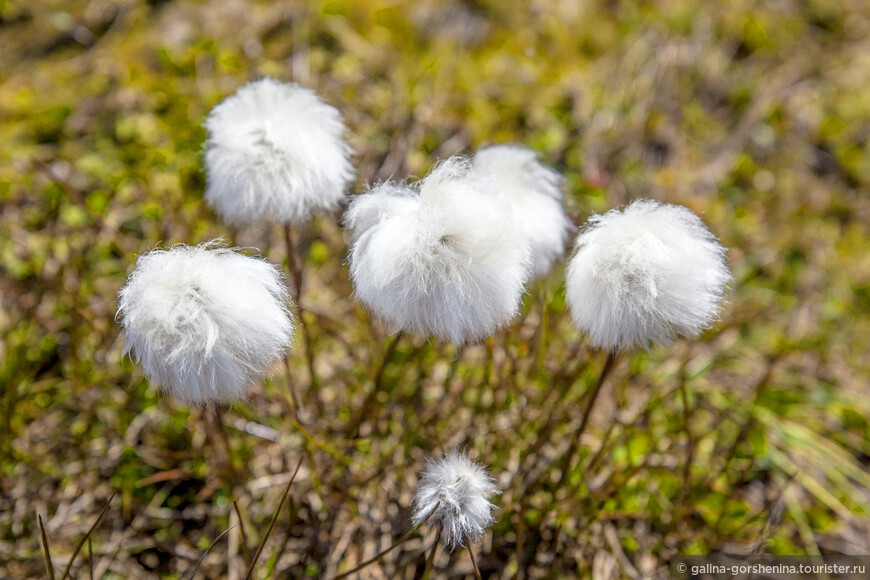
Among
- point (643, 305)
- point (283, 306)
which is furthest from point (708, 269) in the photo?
point (283, 306)

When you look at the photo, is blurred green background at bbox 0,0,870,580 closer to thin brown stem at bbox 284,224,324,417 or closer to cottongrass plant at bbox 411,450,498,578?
thin brown stem at bbox 284,224,324,417

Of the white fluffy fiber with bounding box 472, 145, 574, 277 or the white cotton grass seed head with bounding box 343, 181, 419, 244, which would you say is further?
the white fluffy fiber with bounding box 472, 145, 574, 277

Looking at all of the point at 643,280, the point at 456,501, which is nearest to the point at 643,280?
the point at 643,280

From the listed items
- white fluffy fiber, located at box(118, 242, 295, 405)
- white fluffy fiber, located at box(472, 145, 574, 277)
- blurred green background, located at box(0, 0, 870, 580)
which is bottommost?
blurred green background, located at box(0, 0, 870, 580)

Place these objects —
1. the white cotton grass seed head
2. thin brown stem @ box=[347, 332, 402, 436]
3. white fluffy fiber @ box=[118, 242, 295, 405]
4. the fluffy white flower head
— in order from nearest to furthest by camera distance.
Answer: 1. white fluffy fiber @ box=[118, 242, 295, 405]
2. the fluffy white flower head
3. the white cotton grass seed head
4. thin brown stem @ box=[347, 332, 402, 436]

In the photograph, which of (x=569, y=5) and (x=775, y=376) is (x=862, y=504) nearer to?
(x=775, y=376)

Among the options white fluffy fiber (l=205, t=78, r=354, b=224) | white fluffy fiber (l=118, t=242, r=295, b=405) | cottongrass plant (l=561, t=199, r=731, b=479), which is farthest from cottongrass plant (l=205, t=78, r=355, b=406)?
cottongrass plant (l=561, t=199, r=731, b=479)

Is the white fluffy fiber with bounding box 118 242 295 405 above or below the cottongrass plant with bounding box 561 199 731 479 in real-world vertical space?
below

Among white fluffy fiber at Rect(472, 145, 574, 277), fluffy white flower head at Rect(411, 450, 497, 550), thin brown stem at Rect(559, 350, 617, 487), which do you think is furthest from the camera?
white fluffy fiber at Rect(472, 145, 574, 277)
